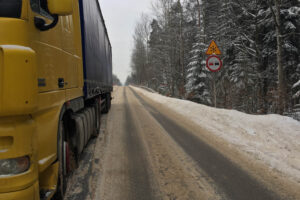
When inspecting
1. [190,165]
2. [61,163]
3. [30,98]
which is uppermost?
[30,98]

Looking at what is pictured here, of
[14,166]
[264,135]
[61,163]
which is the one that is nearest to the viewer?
[14,166]

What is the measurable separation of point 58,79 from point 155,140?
3.87m

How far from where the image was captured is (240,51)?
18.2 m

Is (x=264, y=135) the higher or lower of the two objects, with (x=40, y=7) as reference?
lower

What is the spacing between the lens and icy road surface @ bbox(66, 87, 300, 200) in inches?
131

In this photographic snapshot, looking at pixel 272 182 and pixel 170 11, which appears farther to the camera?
pixel 170 11

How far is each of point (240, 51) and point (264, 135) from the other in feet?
44.2

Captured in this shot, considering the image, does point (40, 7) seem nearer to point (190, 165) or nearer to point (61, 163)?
point (61, 163)

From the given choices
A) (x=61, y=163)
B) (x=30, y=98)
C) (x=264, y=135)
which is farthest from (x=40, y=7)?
(x=264, y=135)

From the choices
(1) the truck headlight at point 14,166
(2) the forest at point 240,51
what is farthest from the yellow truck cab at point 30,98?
(2) the forest at point 240,51

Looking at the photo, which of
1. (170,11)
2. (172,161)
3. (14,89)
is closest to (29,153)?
(14,89)

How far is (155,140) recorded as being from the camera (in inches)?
248

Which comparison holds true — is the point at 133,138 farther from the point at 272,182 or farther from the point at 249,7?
the point at 249,7

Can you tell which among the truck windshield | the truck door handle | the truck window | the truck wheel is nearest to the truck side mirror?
the truck window
